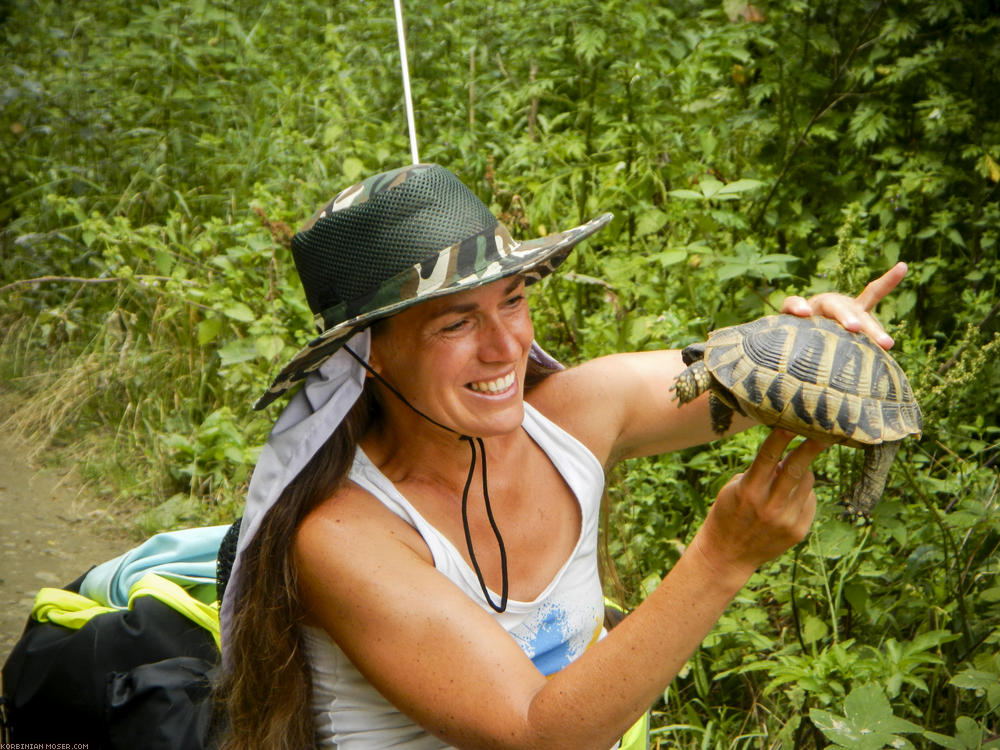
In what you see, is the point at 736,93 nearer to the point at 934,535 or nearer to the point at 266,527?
the point at 934,535

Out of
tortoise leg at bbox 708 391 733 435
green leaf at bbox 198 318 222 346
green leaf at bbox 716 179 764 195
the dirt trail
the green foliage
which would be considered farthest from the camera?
green leaf at bbox 198 318 222 346

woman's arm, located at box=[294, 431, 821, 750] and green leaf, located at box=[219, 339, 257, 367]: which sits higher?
woman's arm, located at box=[294, 431, 821, 750]

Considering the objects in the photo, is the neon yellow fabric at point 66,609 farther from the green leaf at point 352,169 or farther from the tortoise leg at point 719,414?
the green leaf at point 352,169

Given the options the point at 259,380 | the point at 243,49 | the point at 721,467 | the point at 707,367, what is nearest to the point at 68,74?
the point at 243,49

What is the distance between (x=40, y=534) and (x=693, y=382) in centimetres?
360

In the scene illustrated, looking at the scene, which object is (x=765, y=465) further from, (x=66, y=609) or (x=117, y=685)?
(x=66, y=609)

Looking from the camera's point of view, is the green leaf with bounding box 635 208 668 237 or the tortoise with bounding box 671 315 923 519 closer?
the tortoise with bounding box 671 315 923 519

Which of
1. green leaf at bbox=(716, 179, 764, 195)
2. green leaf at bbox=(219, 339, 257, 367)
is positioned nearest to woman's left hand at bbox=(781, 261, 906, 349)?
green leaf at bbox=(716, 179, 764, 195)

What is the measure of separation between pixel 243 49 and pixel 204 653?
508cm

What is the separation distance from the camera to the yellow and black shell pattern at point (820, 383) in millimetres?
1891

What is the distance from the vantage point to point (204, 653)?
2.38 m

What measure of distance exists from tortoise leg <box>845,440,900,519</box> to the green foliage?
1.28 feet

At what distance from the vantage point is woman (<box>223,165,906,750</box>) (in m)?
1.75

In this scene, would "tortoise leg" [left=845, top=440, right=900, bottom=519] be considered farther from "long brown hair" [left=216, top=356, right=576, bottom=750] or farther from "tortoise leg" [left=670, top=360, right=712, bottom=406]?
"long brown hair" [left=216, top=356, right=576, bottom=750]
